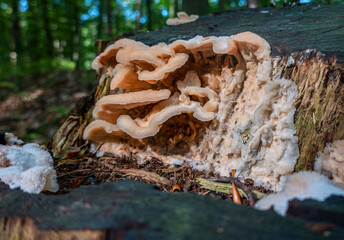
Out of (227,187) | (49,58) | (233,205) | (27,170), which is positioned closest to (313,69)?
(227,187)

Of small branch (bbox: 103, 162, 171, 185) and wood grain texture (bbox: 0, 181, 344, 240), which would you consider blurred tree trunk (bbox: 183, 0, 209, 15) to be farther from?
wood grain texture (bbox: 0, 181, 344, 240)

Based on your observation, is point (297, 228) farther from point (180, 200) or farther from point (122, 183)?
point (122, 183)

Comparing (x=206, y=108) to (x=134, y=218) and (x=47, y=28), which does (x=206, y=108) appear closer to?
(x=134, y=218)

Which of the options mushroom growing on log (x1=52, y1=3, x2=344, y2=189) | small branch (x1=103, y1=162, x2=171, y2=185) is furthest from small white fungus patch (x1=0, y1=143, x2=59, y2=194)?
mushroom growing on log (x1=52, y1=3, x2=344, y2=189)

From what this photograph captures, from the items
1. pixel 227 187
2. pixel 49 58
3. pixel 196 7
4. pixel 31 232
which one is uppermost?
pixel 196 7

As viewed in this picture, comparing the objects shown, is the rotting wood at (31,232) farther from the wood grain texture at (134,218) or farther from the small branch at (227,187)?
the small branch at (227,187)

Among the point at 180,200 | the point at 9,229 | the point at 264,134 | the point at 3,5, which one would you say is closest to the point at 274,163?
the point at 264,134

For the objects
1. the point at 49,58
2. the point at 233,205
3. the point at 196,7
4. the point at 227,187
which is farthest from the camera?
the point at 49,58
